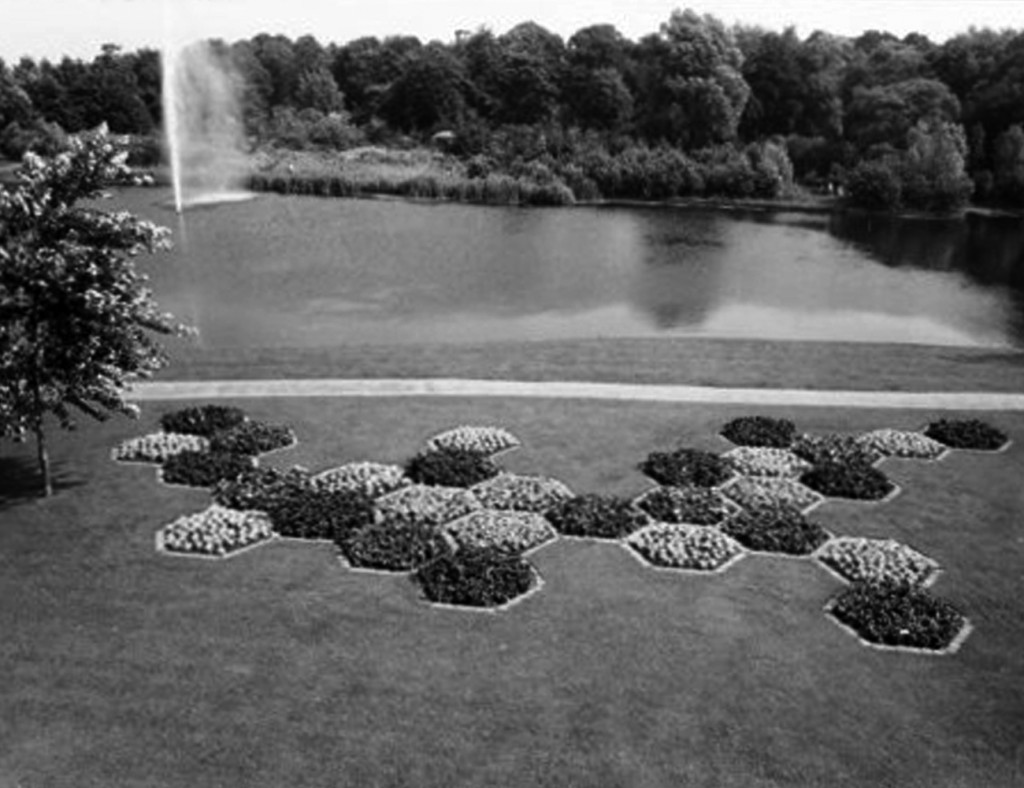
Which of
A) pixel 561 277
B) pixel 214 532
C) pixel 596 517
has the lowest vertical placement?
pixel 561 277

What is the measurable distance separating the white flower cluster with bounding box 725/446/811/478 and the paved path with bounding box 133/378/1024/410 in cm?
442

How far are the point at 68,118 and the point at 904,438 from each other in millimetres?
116042

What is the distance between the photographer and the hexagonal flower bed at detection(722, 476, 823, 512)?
23609mm

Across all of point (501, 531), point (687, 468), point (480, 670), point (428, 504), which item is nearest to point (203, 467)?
point (428, 504)

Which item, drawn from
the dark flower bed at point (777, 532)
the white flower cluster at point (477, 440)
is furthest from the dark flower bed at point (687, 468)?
the white flower cluster at point (477, 440)

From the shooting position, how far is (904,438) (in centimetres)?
2747

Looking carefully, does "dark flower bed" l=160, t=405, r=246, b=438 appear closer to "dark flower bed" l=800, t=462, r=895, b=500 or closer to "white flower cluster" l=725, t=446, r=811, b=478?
"white flower cluster" l=725, t=446, r=811, b=478

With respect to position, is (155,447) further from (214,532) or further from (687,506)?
(687,506)

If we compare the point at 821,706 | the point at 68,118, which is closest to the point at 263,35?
the point at 68,118

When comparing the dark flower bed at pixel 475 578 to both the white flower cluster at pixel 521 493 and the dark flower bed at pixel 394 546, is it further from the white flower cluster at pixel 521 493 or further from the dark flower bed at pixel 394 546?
the white flower cluster at pixel 521 493

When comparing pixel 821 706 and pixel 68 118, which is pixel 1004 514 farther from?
pixel 68 118

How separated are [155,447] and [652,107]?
9537cm

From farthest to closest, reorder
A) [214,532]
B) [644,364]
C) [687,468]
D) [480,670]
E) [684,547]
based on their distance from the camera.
A: 1. [644,364]
2. [687,468]
3. [214,532]
4. [684,547]
5. [480,670]

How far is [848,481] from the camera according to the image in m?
24.6
